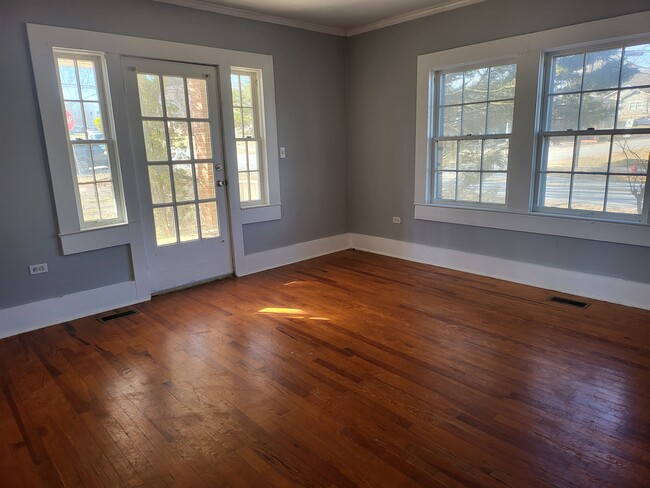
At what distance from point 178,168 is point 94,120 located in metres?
0.78

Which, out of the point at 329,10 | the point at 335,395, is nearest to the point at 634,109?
the point at 329,10

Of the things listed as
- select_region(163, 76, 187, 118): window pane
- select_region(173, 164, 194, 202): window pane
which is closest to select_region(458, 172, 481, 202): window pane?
select_region(173, 164, 194, 202): window pane

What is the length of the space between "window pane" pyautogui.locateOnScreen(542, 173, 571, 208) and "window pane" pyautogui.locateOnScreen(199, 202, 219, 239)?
10.3 feet

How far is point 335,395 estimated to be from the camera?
2.37 m

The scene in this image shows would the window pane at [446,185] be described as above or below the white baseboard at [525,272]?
above

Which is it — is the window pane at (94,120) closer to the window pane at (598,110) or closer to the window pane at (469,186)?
the window pane at (469,186)

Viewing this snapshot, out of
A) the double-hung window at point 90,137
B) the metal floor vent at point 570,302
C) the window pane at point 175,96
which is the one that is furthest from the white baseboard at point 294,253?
the metal floor vent at point 570,302

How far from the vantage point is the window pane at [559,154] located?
367 cm

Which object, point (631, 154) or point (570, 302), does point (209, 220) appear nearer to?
point (570, 302)

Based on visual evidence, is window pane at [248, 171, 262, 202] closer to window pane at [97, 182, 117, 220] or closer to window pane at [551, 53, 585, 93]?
window pane at [97, 182, 117, 220]

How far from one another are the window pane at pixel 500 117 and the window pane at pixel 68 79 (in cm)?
361

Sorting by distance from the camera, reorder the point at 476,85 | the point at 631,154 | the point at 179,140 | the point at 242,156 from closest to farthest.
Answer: the point at 631,154 < the point at 179,140 < the point at 476,85 < the point at 242,156

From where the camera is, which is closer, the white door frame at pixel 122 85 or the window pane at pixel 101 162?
the white door frame at pixel 122 85

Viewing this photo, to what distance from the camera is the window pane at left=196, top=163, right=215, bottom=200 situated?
4.14 m
